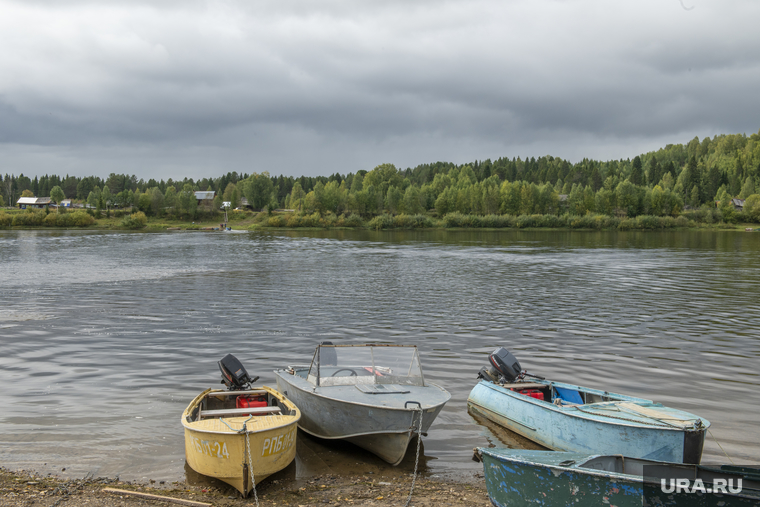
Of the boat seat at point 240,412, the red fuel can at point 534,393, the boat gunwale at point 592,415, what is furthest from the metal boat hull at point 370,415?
the red fuel can at point 534,393

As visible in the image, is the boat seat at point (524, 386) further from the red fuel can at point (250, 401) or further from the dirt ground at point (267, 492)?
the red fuel can at point (250, 401)

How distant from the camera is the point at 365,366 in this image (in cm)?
1539

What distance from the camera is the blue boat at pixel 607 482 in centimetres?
817

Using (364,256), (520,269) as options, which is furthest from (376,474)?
(364,256)

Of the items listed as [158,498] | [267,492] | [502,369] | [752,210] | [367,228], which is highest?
[752,210]

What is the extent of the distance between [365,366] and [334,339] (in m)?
11.8

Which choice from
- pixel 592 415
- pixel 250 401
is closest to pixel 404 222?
pixel 250 401

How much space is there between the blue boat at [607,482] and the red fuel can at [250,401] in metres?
6.82

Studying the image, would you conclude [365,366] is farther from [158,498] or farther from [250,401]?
[158,498]

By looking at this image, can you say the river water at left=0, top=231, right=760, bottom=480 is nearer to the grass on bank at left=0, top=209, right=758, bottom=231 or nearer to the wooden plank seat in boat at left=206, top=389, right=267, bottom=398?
the wooden plank seat in boat at left=206, top=389, right=267, bottom=398

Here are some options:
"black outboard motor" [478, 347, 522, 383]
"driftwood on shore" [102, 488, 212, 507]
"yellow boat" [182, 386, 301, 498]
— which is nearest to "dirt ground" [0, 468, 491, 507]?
"driftwood on shore" [102, 488, 212, 507]

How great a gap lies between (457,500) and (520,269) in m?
51.9

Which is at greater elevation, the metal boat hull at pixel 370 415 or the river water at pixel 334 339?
the metal boat hull at pixel 370 415

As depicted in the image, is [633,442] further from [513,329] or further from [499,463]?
[513,329]
